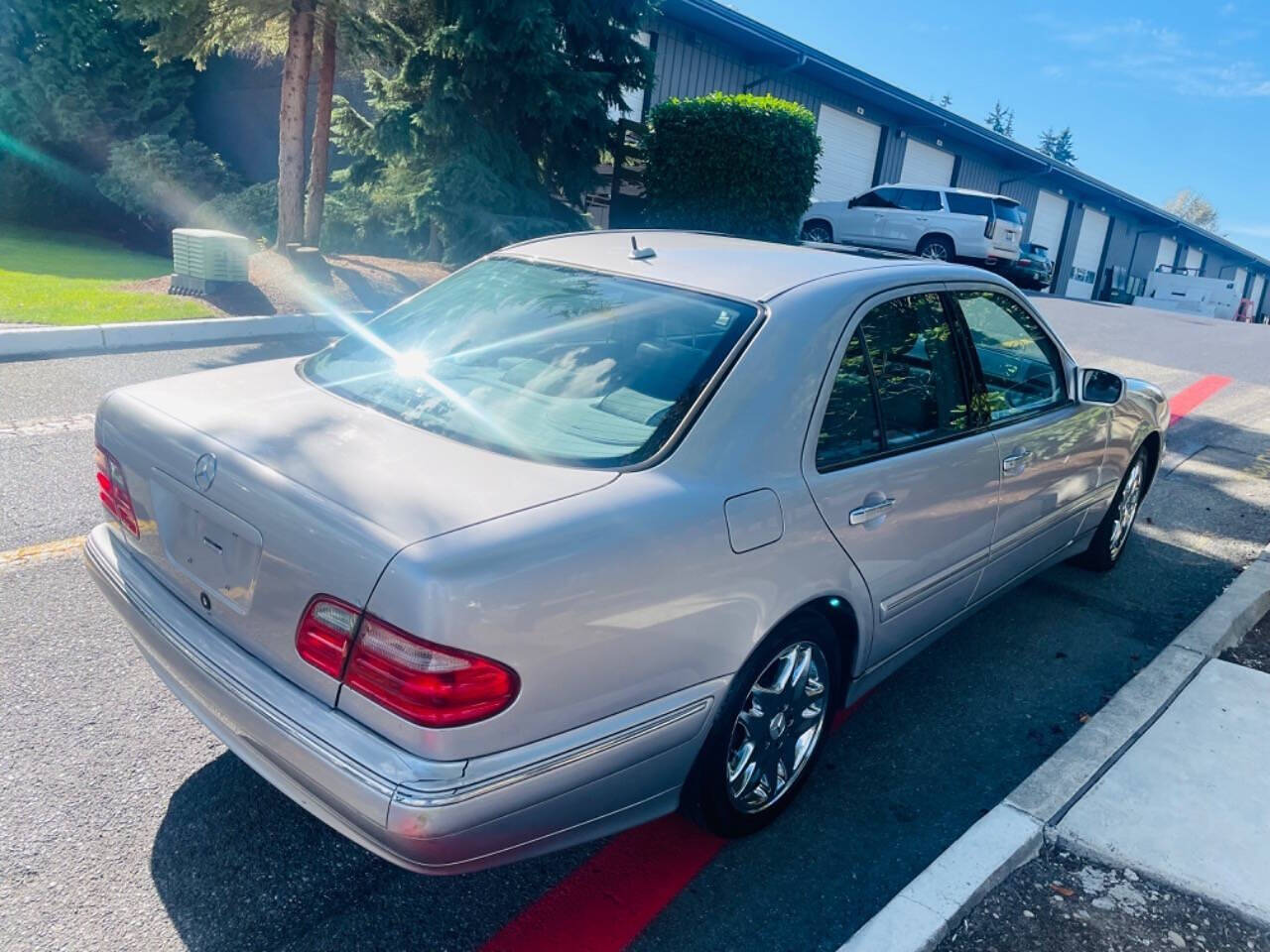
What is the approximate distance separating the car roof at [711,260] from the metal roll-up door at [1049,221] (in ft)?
107

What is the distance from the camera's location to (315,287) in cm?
1111

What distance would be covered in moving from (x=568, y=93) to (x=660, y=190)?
324cm

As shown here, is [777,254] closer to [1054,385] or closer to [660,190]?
[1054,385]

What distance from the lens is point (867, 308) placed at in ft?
10.1

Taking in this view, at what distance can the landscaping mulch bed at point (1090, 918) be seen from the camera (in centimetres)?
245

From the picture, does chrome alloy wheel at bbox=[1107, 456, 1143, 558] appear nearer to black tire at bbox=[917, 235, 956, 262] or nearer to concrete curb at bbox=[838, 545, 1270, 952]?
concrete curb at bbox=[838, 545, 1270, 952]

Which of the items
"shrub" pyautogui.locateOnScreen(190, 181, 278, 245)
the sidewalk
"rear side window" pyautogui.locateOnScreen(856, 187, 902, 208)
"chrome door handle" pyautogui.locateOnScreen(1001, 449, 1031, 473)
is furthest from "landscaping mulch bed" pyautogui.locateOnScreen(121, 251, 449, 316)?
"rear side window" pyautogui.locateOnScreen(856, 187, 902, 208)

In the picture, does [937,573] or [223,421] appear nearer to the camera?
[223,421]

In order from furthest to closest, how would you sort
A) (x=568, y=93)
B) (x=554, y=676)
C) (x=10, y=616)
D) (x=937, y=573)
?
(x=568, y=93), (x=10, y=616), (x=937, y=573), (x=554, y=676)

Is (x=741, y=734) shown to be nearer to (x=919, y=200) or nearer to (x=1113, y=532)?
(x=1113, y=532)

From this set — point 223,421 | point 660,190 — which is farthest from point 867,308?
point 660,190

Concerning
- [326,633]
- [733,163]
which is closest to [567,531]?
[326,633]

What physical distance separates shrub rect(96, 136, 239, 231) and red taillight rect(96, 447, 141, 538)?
15.0m

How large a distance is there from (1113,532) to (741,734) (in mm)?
3260
